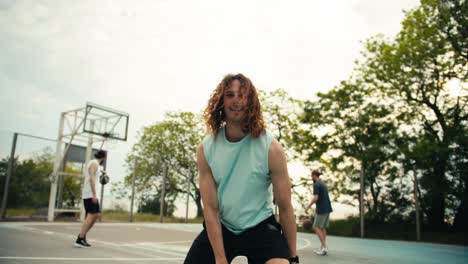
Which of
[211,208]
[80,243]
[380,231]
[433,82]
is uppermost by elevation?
[433,82]

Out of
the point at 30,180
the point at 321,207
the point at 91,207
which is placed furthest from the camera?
the point at 30,180

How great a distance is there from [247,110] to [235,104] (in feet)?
0.24

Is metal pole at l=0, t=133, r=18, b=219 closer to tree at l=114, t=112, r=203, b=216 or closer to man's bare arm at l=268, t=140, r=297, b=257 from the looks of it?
man's bare arm at l=268, t=140, r=297, b=257

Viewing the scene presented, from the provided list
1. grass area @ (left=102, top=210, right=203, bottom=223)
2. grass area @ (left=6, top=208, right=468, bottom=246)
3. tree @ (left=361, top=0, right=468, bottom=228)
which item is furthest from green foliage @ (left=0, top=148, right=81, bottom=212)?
tree @ (left=361, top=0, right=468, bottom=228)

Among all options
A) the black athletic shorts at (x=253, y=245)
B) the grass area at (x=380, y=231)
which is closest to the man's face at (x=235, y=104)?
the black athletic shorts at (x=253, y=245)

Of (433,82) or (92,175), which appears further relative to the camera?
(433,82)

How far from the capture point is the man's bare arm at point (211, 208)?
189 centimetres

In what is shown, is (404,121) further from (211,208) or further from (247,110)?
(211,208)

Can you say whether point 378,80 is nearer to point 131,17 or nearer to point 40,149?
point 131,17

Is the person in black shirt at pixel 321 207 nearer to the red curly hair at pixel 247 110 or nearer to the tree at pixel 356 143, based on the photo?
the red curly hair at pixel 247 110

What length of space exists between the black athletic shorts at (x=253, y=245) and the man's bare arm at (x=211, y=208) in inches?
3.5

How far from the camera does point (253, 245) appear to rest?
6.29 feet

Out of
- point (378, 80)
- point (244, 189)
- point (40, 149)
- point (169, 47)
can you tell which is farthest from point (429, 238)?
point (40, 149)

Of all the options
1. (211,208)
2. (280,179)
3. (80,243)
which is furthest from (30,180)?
(280,179)
